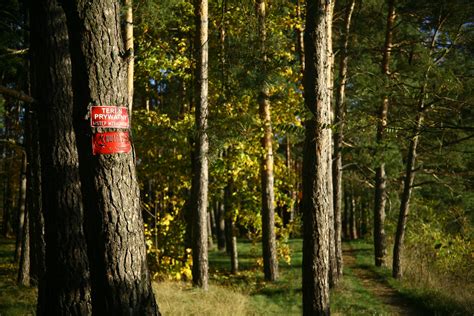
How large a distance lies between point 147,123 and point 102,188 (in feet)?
26.5

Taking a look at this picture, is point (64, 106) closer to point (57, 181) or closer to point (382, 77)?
point (57, 181)

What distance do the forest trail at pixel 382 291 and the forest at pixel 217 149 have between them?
0.09m

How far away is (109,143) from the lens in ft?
9.57

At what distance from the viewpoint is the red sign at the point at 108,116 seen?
289 centimetres

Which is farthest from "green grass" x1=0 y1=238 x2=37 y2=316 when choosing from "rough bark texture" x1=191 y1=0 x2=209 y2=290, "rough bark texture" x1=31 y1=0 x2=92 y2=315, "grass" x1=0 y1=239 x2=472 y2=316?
"rough bark texture" x1=191 y1=0 x2=209 y2=290

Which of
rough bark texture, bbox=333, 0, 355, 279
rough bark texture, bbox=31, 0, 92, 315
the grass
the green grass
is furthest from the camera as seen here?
rough bark texture, bbox=333, 0, 355, 279

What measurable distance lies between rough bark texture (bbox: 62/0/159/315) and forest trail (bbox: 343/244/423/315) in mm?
8553

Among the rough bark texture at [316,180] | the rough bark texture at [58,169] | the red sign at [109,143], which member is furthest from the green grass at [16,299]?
the red sign at [109,143]

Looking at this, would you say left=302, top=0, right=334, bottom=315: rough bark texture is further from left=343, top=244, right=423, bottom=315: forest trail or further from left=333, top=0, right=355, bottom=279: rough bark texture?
left=333, top=0, right=355, bottom=279: rough bark texture

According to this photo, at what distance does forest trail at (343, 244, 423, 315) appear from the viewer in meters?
10.0

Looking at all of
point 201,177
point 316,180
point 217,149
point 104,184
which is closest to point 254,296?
point 201,177

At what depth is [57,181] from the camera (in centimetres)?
423

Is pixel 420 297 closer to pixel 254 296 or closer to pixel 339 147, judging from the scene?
pixel 254 296

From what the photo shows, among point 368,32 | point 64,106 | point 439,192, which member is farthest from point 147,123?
point 439,192
